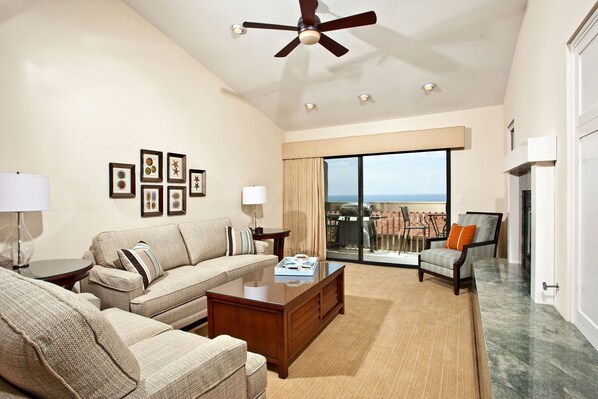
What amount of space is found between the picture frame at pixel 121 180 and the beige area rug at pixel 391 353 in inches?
98.1

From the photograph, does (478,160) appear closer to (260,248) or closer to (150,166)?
(260,248)

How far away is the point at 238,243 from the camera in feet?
13.4

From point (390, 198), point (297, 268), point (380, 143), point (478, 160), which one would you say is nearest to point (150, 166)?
point (297, 268)

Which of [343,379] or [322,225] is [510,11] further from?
[322,225]

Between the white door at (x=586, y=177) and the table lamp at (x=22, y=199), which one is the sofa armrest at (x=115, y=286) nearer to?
the table lamp at (x=22, y=199)

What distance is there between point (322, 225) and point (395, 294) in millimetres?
2250

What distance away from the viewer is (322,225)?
586cm

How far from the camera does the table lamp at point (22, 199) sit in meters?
2.15

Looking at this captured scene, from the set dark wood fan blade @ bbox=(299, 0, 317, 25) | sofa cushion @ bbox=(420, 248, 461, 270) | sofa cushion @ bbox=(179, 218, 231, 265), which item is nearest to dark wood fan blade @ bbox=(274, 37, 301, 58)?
dark wood fan blade @ bbox=(299, 0, 317, 25)

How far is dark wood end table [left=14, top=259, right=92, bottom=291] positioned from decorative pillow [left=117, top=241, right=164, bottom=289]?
0.27 metres

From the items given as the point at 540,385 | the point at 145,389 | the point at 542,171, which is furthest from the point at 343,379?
the point at 542,171

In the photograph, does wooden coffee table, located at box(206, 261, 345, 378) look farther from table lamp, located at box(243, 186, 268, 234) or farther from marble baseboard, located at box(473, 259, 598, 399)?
table lamp, located at box(243, 186, 268, 234)

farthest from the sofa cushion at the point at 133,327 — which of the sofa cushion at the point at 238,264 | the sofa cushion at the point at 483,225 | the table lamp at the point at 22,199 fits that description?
the sofa cushion at the point at 483,225

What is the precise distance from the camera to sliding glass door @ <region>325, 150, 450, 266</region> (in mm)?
5448
